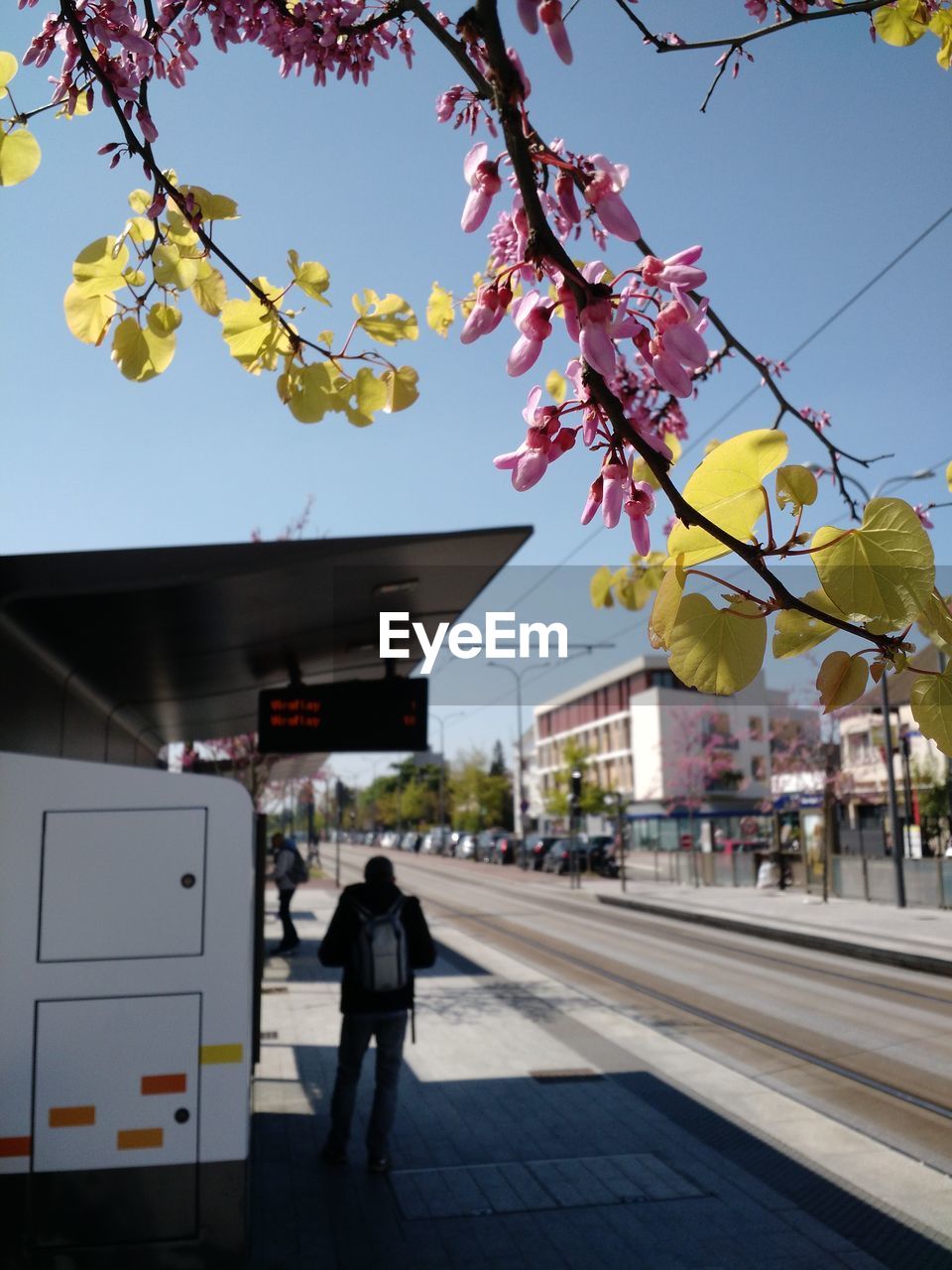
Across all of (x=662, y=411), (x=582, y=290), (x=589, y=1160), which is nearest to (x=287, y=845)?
(x=589, y=1160)

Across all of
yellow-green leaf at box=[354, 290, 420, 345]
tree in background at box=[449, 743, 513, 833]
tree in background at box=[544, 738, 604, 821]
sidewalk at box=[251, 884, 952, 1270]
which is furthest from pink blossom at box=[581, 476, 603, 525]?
tree in background at box=[449, 743, 513, 833]

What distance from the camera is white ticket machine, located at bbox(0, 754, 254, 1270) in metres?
4.89

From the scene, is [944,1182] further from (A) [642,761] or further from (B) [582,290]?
(A) [642,761]

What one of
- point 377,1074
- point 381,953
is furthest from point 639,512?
point 377,1074

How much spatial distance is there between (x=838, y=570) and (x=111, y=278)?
54.5 inches

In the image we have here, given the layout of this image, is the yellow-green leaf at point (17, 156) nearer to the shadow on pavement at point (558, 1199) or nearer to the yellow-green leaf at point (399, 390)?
the yellow-green leaf at point (399, 390)

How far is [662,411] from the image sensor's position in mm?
4227

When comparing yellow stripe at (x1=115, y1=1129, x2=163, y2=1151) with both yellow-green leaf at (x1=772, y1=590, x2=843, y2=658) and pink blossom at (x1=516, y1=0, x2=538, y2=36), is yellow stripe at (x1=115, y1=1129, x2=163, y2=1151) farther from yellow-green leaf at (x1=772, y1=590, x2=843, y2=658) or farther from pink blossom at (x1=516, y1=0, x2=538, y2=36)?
pink blossom at (x1=516, y1=0, x2=538, y2=36)

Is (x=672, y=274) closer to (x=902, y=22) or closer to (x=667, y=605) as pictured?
(x=667, y=605)

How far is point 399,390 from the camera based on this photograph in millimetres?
2205

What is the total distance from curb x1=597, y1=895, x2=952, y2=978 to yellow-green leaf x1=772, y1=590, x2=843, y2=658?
52.4 ft

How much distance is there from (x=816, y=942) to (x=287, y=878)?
29.5 ft

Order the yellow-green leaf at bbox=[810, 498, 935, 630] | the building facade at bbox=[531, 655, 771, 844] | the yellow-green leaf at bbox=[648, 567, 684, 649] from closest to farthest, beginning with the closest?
the yellow-green leaf at bbox=[810, 498, 935, 630] → the yellow-green leaf at bbox=[648, 567, 684, 649] → the building facade at bbox=[531, 655, 771, 844]

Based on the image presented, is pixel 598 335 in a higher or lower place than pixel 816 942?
higher
